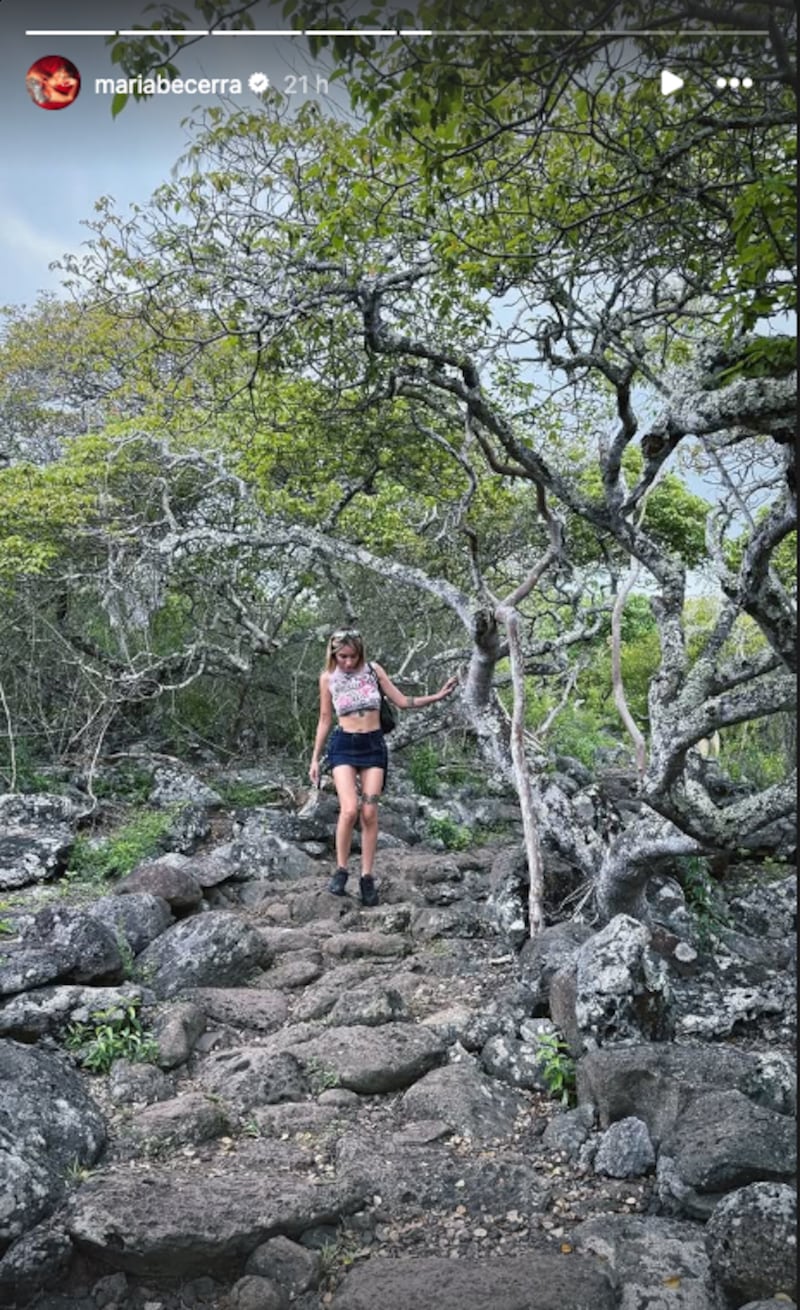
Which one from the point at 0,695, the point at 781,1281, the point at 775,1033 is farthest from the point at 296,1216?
the point at 0,695

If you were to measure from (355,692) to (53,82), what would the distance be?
15.0 ft

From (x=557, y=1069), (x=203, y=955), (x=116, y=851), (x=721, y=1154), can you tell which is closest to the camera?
(x=721, y=1154)

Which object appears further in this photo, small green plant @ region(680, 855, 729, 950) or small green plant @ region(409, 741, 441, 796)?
small green plant @ region(409, 741, 441, 796)

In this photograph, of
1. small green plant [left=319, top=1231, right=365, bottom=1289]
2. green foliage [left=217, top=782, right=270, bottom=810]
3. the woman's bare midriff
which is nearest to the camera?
small green plant [left=319, top=1231, right=365, bottom=1289]

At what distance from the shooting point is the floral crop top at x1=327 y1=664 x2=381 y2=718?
233 inches

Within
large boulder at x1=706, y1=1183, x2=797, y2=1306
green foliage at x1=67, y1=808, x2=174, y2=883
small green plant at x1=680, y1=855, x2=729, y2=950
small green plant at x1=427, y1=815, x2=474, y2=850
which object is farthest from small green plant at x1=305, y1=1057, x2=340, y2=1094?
small green plant at x1=427, y1=815, x2=474, y2=850

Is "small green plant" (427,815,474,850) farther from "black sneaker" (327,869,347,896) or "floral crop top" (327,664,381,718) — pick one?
"floral crop top" (327,664,381,718)

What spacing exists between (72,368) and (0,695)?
4330mm

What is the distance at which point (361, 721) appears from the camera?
5965 mm

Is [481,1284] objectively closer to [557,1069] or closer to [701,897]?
[557,1069]

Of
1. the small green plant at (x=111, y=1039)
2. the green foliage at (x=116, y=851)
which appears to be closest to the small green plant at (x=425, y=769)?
the green foliage at (x=116, y=851)

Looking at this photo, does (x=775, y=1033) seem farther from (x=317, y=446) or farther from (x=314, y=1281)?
(x=317, y=446)

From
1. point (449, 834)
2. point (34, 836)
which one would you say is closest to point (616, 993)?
point (34, 836)

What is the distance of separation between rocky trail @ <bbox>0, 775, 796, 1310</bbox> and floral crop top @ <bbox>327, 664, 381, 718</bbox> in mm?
1264
